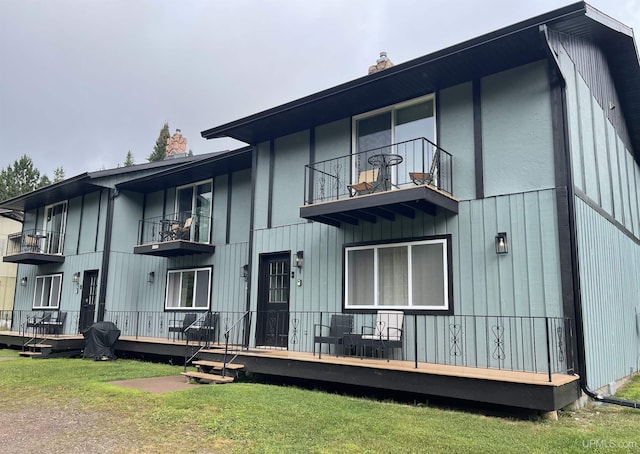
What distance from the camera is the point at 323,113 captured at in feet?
32.5

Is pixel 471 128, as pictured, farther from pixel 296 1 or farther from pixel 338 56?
pixel 338 56

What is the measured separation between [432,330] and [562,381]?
227 centimetres

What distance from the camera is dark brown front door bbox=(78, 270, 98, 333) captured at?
1532 cm

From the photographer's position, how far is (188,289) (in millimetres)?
13695

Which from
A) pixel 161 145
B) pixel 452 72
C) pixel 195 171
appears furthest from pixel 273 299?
pixel 161 145

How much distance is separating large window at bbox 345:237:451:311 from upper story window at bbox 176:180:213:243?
5744mm

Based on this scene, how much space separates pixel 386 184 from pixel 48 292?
14.4 m

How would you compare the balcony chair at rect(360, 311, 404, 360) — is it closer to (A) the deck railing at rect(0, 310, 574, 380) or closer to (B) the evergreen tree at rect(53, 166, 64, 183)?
(A) the deck railing at rect(0, 310, 574, 380)

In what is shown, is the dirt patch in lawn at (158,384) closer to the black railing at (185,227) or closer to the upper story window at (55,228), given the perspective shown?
the black railing at (185,227)

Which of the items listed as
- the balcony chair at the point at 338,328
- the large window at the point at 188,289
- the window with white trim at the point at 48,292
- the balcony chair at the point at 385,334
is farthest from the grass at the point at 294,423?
the window with white trim at the point at 48,292

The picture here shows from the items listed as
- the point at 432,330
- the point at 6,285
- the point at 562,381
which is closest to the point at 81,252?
the point at 6,285

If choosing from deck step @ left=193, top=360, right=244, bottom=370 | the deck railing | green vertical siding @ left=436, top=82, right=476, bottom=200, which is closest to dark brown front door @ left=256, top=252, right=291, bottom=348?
the deck railing

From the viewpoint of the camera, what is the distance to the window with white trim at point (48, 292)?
16953 mm

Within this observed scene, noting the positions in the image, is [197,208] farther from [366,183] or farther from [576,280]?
[576,280]
